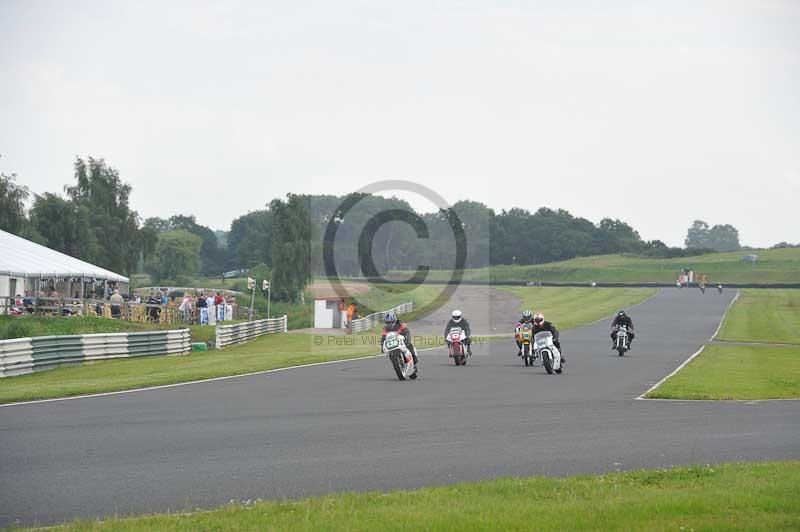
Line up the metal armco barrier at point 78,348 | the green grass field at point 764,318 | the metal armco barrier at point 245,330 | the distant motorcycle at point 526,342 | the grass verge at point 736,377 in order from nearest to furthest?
the grass verge at point 736,377, the metal armco barrier at point 78,348, the distant motorcycle at point 526,342, the metal armco barrier at point 245,330, the green grass field at point 764,318

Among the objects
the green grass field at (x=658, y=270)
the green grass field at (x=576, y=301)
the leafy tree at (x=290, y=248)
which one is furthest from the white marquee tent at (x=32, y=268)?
the green grass field at (x=658, y=270)

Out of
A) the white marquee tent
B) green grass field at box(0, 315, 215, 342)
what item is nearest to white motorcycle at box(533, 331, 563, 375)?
green grass field at box(0, 315, 215, 342)

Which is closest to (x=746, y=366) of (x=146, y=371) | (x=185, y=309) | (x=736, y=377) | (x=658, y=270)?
(x=736, y=377)

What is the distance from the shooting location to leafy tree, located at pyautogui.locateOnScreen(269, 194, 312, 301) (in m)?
78.7

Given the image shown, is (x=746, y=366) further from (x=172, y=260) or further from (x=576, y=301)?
(x=172, y=260)

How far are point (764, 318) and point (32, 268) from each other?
149 feet

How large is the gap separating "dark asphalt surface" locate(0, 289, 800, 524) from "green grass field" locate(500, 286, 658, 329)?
38672 millimetres

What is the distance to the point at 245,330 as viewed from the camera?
135ft

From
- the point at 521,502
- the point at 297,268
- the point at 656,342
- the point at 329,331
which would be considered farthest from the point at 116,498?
the point at 297,268

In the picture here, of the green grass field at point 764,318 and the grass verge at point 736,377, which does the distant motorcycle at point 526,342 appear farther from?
the green grass field at point 764,318

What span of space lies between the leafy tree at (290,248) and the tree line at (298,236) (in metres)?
0.08

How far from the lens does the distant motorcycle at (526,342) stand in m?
26.7

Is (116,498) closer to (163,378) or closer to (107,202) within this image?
(163,378)

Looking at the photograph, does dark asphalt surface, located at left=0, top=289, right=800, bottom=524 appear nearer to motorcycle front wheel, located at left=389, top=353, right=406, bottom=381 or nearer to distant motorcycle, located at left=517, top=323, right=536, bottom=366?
motorcycle front wheel, located at left=389, top=353, right=406, bottom=381
